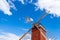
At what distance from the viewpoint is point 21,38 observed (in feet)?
139

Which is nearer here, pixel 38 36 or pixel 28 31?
pixel 38 36

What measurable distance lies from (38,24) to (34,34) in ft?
11.6

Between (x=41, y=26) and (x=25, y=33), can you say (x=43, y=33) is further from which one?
(x=25, y=33)

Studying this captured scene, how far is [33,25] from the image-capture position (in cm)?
3869

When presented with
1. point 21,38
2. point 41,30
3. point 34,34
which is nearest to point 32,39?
point 34,34

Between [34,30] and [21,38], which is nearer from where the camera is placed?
[34,30]

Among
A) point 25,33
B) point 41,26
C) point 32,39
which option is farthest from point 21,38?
point 41,26

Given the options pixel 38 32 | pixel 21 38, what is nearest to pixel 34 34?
pixel 38 32

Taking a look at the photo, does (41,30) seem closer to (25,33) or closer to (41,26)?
(41,26)

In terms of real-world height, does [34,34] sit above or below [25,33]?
below

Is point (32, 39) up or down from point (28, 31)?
down

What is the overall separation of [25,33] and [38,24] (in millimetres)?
7311

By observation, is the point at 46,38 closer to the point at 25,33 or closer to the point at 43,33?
Answer: the point at 43,33

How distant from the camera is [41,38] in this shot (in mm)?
36906
